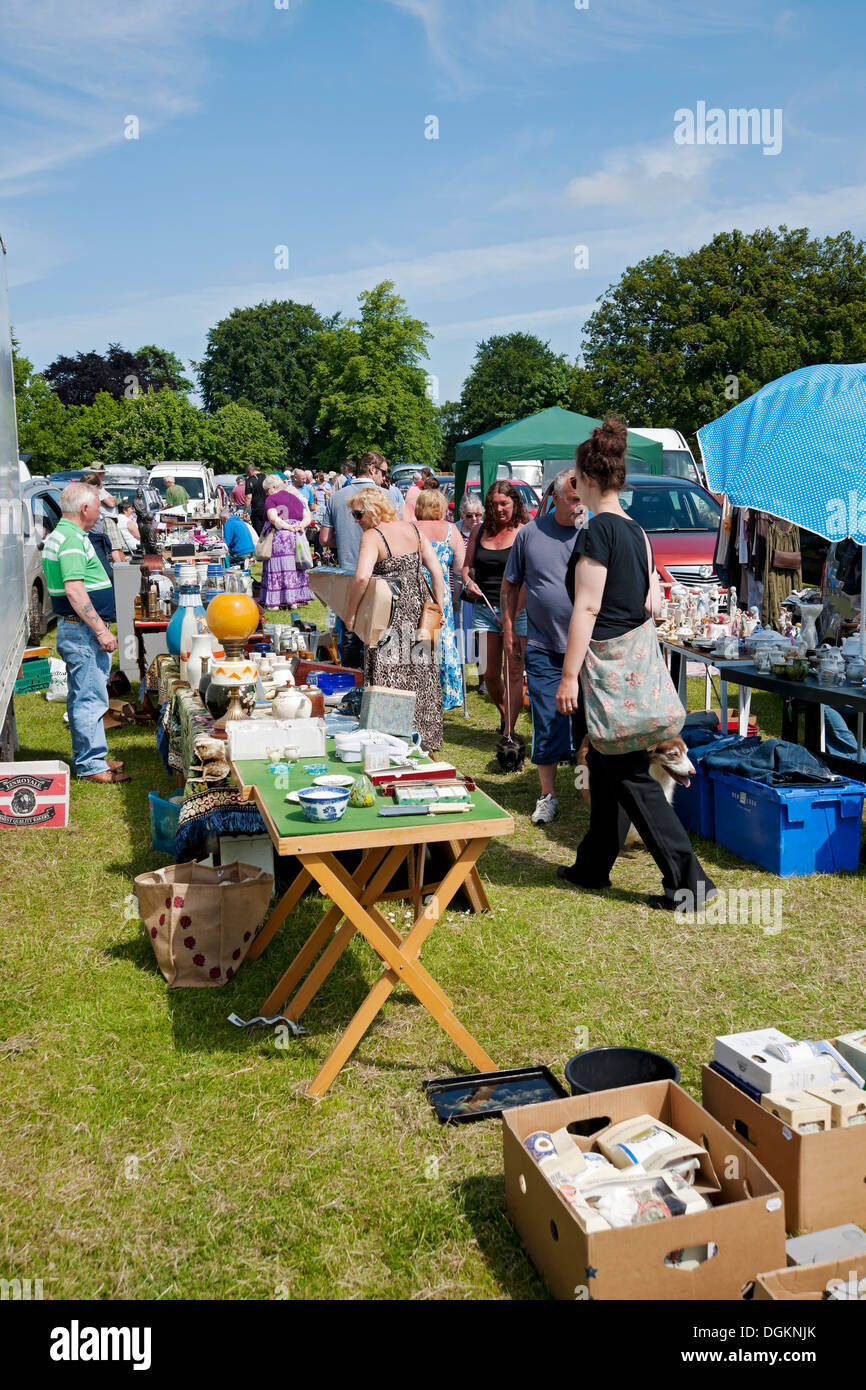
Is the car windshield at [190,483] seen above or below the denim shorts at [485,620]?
above

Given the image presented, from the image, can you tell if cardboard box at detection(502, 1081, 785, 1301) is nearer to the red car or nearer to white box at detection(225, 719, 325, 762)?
white box at detection(225, 719, 325, 762)

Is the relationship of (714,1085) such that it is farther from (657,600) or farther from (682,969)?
(657,600)

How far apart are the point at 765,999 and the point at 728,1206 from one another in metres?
1.76

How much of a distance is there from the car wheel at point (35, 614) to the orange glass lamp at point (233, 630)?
6.35 meters

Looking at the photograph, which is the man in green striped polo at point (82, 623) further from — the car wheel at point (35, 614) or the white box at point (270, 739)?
the car wheel at point (35, 614)

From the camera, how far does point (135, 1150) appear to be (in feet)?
10.1

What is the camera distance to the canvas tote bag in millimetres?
4383

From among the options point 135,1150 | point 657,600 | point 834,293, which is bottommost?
point 135,1150

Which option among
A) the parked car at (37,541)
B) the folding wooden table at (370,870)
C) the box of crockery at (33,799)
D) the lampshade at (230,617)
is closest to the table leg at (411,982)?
the folding wooden table at (370,870)

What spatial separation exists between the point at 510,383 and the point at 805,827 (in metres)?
63.6

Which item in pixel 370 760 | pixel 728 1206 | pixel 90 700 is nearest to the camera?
pixel 728 1206

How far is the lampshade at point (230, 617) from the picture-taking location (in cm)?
534
